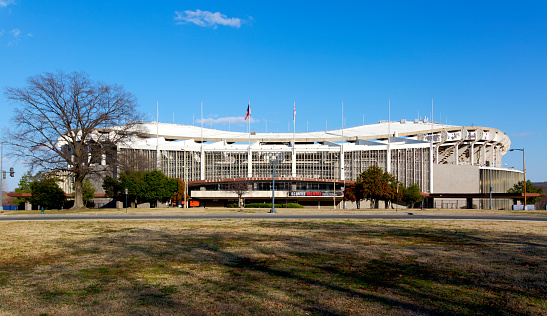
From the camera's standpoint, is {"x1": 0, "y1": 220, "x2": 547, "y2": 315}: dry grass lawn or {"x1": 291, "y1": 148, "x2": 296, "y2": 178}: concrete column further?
{"x1": 291, "y1": 148, "x2": 296, "y2": 178}: concrete column

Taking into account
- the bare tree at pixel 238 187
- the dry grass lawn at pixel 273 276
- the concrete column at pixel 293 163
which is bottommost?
the dry grass lawn at pixel 273 276

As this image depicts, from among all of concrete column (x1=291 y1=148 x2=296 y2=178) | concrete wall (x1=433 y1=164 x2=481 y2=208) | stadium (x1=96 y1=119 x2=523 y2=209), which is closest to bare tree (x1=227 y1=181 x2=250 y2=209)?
stadium (x1=96 y1=119 x2=523 y2=209)

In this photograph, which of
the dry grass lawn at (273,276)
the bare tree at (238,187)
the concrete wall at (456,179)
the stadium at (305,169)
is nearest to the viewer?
the dry grass lawn at (273,276)

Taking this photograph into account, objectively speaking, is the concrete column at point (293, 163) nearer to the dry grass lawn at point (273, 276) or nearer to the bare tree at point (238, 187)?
the bare tree at point (238, 187)

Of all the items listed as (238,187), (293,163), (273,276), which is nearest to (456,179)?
(293,163)

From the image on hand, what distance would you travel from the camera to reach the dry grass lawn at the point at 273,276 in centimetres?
863

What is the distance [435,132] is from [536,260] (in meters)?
117

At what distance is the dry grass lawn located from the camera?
8633mm

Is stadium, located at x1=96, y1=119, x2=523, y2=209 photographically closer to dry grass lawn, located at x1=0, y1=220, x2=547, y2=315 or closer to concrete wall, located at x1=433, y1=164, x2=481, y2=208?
concrete wall, located at x1=433, y1=164, x2=481, y2=208

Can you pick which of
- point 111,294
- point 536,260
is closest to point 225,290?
point 111,294

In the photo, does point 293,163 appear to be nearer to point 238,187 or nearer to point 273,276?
point 238,187

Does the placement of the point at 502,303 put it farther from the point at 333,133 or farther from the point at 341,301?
the point at 333,133

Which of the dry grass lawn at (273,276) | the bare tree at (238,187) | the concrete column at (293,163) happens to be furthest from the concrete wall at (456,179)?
the dry grass lawn at (273,276)

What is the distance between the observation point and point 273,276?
1149 centimetres
